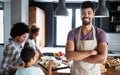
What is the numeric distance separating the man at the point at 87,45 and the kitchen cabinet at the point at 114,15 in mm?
4771

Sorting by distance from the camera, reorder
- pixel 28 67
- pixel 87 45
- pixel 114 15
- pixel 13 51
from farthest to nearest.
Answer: pixel 114 15, pixel 13 51, pixel 87 45, pixel 28 67

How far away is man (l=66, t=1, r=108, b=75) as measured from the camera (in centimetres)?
216

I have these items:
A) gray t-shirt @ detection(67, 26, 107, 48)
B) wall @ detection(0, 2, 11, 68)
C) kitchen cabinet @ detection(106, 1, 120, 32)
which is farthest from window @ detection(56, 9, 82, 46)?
gray t-shirt @ detection(67, 26, 107, 48)

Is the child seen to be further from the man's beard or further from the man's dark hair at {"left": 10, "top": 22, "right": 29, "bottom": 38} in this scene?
the man's beard

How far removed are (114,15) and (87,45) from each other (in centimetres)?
498

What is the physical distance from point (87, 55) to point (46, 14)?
A: 5.39 metres

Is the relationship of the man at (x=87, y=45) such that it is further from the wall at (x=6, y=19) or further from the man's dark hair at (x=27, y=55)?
the wall at (x=6, y=19)

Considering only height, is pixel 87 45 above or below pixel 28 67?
above

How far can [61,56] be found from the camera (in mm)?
4074

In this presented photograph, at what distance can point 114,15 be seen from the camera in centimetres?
692

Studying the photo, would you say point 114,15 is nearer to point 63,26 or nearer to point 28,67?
point 63,26

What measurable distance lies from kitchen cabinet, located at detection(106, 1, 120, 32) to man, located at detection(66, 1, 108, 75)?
15.7 feet

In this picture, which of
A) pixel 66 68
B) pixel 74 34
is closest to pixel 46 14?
pixel 66 68

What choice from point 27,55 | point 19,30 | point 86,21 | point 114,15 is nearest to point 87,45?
point 86,21
